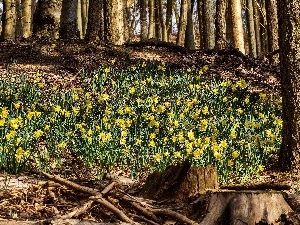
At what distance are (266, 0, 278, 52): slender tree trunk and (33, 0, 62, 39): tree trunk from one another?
5.42 m

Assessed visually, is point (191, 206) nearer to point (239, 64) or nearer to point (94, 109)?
point (94, 109)

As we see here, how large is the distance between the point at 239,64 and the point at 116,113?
4.46m

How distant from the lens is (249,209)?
106 inches

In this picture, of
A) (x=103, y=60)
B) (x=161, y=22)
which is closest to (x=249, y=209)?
(x=103, y=60)

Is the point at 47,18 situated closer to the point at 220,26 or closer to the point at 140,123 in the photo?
the point at 220,26

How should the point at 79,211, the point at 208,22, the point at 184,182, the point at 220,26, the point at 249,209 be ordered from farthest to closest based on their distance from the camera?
the point at 208,22, the point at 220,26, the point at 184,182, the point at 79,211, the point at 249,209

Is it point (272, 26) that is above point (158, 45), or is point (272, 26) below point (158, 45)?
above

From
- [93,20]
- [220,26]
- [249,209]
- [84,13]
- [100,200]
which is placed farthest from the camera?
[84,13]

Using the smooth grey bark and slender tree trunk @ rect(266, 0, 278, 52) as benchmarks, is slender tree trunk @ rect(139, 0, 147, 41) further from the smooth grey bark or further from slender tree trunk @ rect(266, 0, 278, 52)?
slender tree trunk @ rect(266, 0, 278, 52)

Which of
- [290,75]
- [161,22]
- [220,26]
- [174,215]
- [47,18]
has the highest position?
[161,22]

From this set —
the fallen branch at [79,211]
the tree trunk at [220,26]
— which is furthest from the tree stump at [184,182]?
the tree trunk at [220,26]

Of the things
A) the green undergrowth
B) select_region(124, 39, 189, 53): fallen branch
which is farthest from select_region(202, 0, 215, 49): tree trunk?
the green undergrowth

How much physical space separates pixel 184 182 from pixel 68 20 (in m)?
8.91

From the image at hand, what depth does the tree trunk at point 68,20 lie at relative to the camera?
11.4 metres
